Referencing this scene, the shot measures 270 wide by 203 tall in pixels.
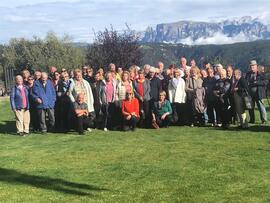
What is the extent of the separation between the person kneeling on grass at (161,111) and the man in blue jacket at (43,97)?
9.86 feet

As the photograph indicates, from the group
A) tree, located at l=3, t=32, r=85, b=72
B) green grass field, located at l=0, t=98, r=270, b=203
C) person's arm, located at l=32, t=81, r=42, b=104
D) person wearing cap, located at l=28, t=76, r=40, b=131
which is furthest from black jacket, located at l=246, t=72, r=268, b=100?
tree, located at l=3, t=32, r=85, b=72

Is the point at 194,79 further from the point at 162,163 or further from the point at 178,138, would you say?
the point at 162,163

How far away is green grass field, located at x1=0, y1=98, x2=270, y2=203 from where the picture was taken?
7477 mm

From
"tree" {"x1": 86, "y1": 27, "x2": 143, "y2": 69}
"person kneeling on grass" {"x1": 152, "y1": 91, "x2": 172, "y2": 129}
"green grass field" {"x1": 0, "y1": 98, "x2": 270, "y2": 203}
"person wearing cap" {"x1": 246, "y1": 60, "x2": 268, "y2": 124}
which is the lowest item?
"green grass field" {"x1": 0, "y1": 98, "x2": 270, "y2": 203}

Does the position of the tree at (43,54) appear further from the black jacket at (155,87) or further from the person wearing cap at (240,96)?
the person wearing cap at (240,96)

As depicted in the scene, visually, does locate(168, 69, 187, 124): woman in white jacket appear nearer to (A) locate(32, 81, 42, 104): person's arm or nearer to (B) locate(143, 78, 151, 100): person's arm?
(B) locate(143, 78, 151, 100): person's arm

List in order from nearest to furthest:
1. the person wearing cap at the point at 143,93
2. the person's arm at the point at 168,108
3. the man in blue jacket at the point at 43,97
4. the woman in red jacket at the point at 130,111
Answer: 1. the woman in red jacket at the point at 130,111
2. the man in blue jacket at the point at 43,97
3. the person's arm at the point at 168,108
4. the person wearing cap at the point at 143,93

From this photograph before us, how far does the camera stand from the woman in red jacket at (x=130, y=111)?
14.5 meters

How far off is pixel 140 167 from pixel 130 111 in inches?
209

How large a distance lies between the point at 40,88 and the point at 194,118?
4.69 meters

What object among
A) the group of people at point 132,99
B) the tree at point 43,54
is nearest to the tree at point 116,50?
the group of people at point 132,99

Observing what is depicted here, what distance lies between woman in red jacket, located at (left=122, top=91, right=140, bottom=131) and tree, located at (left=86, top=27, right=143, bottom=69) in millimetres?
14941

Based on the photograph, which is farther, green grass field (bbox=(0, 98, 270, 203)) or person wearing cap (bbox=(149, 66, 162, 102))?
person wearing cap (bbox=(149, 66, 162, 102))

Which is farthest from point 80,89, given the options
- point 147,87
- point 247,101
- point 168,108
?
point 247,101
